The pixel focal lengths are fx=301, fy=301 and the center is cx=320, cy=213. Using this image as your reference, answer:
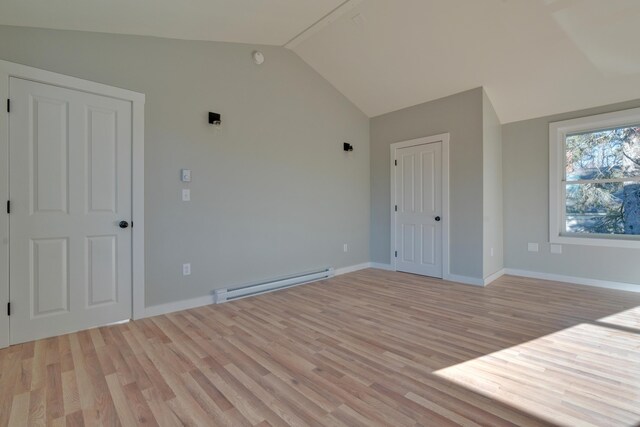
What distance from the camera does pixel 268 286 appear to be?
150 inches

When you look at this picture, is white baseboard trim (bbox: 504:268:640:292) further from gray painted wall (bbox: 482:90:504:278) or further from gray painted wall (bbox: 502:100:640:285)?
gray painted wall (bbox: 482:90:504:278)

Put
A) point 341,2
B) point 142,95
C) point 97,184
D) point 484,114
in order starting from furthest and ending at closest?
point 484,114
point 341,2
point 142,95
point 97,184

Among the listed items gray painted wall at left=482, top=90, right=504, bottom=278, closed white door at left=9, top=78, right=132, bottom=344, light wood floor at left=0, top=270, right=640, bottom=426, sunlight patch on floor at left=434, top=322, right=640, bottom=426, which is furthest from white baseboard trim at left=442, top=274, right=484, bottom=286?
closed white door at left=9, top=78, right=132, bottom=344

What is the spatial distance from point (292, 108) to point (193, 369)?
132 inches

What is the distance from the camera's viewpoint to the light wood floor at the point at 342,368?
5.16 ft

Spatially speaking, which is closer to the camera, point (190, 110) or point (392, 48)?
point (190, 110)

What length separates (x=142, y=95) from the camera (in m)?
2.92

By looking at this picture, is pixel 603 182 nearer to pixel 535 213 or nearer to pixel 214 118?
pixel 535 213

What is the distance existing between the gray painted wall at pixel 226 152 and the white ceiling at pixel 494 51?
0.78m

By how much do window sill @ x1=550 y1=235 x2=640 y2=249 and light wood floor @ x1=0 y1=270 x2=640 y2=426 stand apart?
0.92 metres

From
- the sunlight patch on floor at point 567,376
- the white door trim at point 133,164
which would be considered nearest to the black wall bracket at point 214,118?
the white door trim at point 133,164

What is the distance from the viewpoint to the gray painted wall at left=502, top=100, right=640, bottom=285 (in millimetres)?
4035

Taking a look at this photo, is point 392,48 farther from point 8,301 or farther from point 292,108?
point 8,301

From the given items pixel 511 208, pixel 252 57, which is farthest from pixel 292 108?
pixel 511 208
